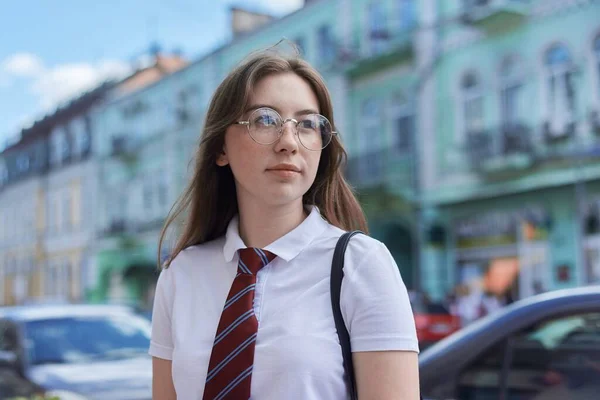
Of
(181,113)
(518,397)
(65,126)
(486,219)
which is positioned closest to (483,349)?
(518,397)

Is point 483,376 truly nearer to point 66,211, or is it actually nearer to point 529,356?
point 529,356

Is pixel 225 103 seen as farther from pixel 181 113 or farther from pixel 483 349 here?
pixel 181 113

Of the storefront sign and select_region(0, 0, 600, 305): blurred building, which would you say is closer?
select_region(0, 0, 600, 305): blurred building

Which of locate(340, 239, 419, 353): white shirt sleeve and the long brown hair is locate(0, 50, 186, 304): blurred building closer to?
the long brown hair

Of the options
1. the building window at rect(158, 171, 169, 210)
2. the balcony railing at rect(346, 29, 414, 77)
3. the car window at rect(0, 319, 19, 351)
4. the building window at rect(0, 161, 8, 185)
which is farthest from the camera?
the building window at rect(0, 161, 8, 185)

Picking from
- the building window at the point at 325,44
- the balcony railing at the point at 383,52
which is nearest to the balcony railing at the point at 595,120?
the balcony railing at the point at 383,52

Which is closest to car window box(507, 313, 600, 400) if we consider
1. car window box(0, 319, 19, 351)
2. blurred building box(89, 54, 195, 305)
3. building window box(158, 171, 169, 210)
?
car window box(0, 319, 19, 351)

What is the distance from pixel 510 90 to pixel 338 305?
19.6 m

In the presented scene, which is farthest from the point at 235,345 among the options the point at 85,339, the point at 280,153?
the point at 85,339

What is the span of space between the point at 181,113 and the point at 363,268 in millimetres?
33354

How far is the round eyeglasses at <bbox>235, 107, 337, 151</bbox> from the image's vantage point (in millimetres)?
1973

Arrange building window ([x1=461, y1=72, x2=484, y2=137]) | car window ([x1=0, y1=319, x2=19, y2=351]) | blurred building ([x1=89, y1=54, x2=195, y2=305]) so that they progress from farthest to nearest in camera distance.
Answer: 1. blurred building ([x1=89, y1=54, x2=195, y2=305])
2. building window ([x1=461, y1=72, x2=484, y2=137])
3. car window ([x1=0, y1=319, x2=19, y2=351])

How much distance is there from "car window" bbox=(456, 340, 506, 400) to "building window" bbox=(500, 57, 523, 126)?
1721cm

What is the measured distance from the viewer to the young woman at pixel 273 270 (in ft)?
5.81
